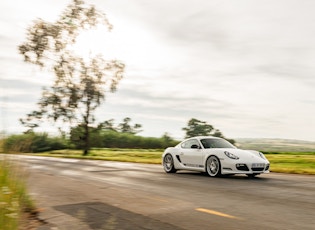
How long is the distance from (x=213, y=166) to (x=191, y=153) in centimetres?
118

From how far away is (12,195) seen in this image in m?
4.92

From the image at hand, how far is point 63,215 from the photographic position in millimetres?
6297

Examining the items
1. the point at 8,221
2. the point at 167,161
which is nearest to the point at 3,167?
the point at 8,221

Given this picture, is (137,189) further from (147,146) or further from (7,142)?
(147,146)

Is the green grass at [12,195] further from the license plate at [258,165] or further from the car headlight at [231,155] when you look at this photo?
the license plate at [258,165]

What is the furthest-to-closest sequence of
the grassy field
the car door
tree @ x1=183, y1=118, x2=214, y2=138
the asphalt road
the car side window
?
tree @ x1=183, y1=118, x2=214, y2=138, the grassy field, the car side window, the car door, the asphalt road

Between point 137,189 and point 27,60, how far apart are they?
38.3 metres

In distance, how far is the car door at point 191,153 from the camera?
532 inches

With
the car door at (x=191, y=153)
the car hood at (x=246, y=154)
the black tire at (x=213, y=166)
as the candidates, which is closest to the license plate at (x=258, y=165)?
the car hood at (x=246, y=154)

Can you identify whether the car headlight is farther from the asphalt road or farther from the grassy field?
the grassy field

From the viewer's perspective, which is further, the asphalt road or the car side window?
the car side window

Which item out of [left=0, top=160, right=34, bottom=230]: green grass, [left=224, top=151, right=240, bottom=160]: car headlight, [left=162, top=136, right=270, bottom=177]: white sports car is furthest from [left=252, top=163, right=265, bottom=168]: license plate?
[left=0, top=160, right=34, bottom=230]: green grass

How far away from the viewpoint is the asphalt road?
221 inches

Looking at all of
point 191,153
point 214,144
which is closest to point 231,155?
point 214,144
